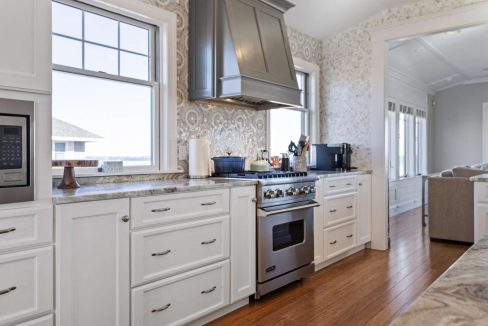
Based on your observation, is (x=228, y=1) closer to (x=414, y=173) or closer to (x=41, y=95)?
(x=41, y=95)

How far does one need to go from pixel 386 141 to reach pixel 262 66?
6.46 ft

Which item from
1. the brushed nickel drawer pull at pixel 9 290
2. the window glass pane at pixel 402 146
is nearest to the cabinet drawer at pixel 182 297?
the brushed nickel drawer pull at pixel 9 290

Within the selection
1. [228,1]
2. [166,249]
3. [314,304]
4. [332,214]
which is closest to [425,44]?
[332,214]

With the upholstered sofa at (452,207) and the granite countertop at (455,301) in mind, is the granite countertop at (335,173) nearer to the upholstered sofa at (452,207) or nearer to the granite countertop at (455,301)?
the upholstered sofa at (452,207)

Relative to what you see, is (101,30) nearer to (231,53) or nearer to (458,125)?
(231,53)

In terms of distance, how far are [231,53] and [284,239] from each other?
1.52m

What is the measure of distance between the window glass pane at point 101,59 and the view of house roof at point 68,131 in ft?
1.39

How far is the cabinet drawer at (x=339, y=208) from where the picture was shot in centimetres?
374

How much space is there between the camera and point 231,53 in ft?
9.85

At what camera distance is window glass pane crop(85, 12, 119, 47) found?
105 inches

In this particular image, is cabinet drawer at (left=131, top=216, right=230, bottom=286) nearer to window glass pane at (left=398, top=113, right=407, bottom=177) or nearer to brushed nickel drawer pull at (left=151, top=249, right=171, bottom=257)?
brushed nickel drawer pull at (left=151, top=249, right=171, bottom=257)

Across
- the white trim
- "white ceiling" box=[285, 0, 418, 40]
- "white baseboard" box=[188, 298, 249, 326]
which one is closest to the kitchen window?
"white ceiling" box=[285, 0, 418, 40]

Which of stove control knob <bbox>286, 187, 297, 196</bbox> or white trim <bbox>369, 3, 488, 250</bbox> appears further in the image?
white trim <bbox>369, 3, 488, 250</bbox>

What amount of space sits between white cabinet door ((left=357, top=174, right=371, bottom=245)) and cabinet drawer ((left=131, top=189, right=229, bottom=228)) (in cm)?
220
